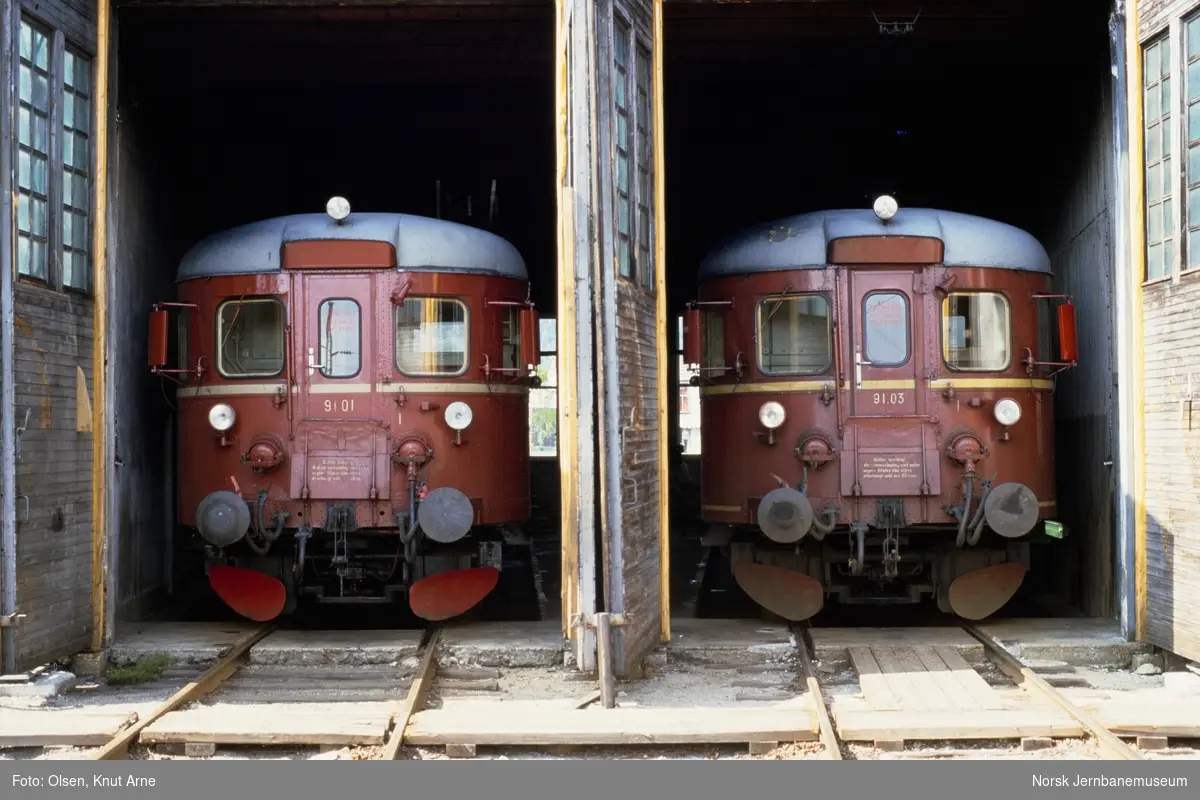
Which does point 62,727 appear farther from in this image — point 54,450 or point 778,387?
point 778,387

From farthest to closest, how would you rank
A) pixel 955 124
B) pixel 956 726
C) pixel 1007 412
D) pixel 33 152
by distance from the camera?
pixel 955 124, pixel 1007 412, pixel 33 152, pixel 956 726

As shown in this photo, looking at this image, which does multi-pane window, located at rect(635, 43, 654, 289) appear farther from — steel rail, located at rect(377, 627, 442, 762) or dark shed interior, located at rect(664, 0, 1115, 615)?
steel rail, located at rect(377, 627, 442, 762)

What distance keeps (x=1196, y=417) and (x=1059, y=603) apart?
3849mm

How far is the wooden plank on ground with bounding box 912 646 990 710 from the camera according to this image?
7.27 metres

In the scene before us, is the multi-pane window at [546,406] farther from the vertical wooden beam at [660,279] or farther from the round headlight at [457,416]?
the vertical wooden beam at [660,279]

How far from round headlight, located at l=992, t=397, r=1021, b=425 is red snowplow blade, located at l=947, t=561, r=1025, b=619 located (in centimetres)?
115

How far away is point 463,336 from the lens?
9.73 m

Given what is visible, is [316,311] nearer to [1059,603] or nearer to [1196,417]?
[1196,417]

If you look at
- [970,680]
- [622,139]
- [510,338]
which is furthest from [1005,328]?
[510,338]

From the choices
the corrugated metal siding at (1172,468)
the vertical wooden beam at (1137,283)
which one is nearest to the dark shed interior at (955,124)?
the vertical wooden beam at (1137,283)

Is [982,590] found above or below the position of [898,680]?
above

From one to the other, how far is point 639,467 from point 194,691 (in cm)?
312

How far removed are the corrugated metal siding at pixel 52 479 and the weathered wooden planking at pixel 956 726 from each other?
196 inches

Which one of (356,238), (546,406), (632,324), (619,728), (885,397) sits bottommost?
(619,728)
